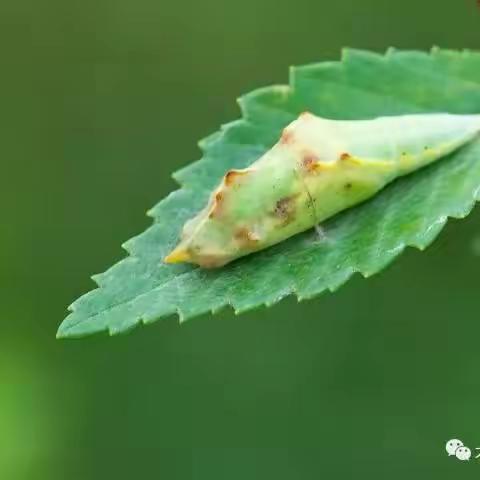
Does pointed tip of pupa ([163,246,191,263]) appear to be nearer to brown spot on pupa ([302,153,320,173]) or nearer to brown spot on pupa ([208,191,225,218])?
brown spot on pupa ([208,191,225,218])

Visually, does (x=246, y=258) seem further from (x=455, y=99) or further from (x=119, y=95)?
(x=119, y=95)

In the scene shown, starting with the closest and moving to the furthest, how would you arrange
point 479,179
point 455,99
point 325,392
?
point 479,179
point 455,99
point 325,392

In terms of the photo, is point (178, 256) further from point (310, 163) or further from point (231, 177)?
point (310, 163)

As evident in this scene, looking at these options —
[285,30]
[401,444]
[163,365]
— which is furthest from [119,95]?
[401,444]

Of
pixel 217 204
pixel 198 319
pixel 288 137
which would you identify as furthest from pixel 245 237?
pixel 198 319

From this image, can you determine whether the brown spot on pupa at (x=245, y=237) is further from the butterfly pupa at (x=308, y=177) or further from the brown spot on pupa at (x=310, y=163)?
the brown spot on pupa at (x=310, y=163)

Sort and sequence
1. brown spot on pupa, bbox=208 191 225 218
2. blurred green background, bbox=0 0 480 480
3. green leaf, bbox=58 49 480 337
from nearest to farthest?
green leaf, bbox=58 49 480 337 → brown spot on pupa, bbox=208 191 225 218 → blurred green background, bbox=0 0 480 480

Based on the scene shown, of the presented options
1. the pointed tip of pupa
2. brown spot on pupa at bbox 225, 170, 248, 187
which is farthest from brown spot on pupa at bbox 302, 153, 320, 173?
the pointed tip of pupa
